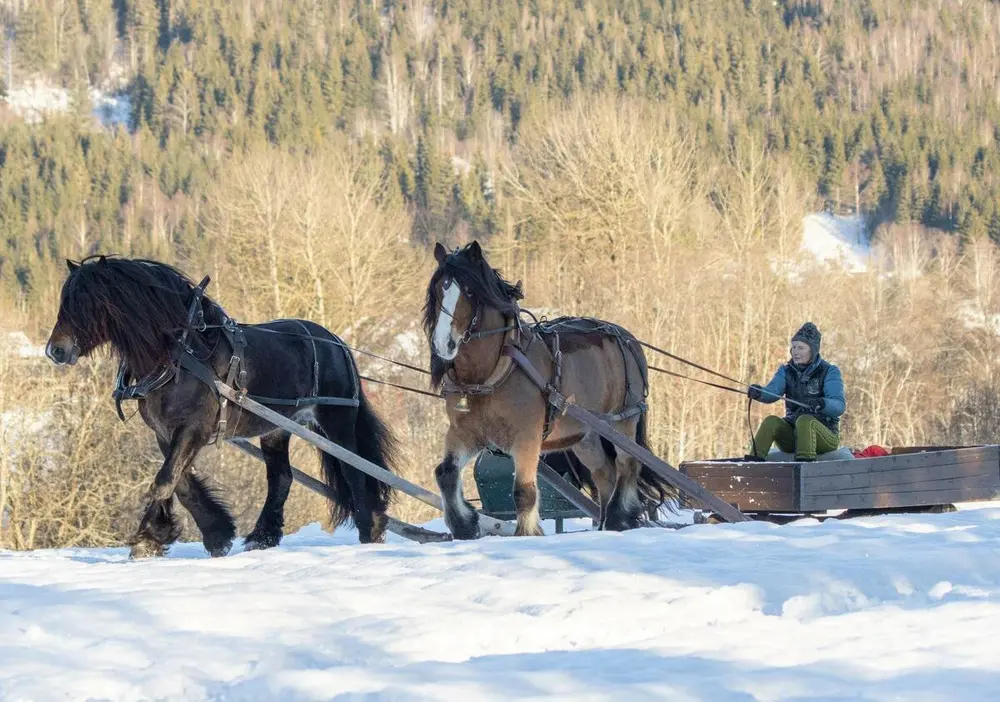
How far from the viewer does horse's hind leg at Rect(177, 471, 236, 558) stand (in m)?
8.71

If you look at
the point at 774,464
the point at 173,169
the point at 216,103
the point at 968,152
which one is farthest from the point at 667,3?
the point at 774,464

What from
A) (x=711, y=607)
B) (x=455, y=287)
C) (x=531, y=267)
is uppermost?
(x=531, y=267)

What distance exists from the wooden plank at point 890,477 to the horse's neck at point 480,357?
2.25m

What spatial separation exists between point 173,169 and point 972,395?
216 ft

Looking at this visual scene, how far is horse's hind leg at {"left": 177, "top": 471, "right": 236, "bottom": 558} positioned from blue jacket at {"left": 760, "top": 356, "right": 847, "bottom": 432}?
3694 millimetres

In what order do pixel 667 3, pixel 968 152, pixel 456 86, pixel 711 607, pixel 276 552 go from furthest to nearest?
pixel 667 3
pixel 456 86
pixel 968 152
pixel 276 552
pixel 711 607

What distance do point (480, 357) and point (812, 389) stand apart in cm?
275

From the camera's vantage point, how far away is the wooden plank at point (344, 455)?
27.8ft

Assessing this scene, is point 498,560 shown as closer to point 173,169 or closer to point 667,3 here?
point 173,169

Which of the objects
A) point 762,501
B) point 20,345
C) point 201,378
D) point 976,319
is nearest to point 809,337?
point 762,501

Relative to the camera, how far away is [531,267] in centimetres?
4478

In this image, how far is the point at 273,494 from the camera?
30.9 ft

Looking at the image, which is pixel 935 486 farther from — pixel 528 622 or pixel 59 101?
pixel 59 101

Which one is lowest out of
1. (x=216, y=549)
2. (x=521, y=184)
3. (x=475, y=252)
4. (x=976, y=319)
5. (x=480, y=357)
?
(x=216, y=549)
